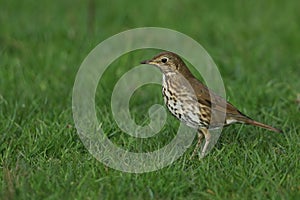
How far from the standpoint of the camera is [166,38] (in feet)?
30.9

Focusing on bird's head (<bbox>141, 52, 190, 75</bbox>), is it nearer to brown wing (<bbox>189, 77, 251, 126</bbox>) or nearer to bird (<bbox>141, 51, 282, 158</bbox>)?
bird (<bbox>141, 51, 282, 158</bbox>)

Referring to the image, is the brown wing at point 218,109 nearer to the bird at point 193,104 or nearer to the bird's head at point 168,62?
the bird at point 193,104

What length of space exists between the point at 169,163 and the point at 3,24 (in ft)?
15.5

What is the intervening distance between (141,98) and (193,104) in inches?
61.0

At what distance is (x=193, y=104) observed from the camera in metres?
6.01

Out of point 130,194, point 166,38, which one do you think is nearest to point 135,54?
point 166,38

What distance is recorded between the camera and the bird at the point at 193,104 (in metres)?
5.99

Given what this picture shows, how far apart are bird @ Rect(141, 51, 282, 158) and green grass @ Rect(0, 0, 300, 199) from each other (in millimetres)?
205

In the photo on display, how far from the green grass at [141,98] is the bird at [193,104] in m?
0.21

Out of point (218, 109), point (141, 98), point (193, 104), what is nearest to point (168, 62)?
point (193, 104)

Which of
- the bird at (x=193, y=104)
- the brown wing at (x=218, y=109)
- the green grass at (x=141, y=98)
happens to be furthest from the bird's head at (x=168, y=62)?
the green grass at (x=141, y=98)

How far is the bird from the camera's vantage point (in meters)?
5.99

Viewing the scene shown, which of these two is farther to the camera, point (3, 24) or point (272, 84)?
point (3, 24)

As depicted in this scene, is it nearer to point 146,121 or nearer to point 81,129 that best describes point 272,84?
point 146,121
